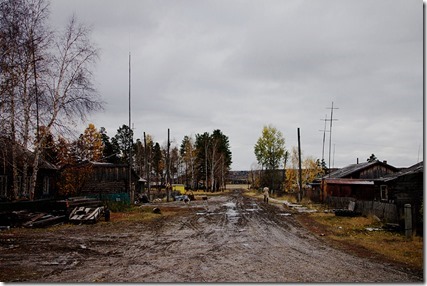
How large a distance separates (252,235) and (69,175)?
76.0 ft

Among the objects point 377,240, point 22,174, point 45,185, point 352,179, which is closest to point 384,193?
point 352,179

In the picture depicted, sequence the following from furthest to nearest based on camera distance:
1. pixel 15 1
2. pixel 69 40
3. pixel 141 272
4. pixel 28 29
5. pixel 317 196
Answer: pixel 317 196 → pixel 69 40 → pixel 28 29 → pixel 15 1 → pixel 141 272

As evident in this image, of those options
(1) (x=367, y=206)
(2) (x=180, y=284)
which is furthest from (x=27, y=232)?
(1) (x=367, y=206)

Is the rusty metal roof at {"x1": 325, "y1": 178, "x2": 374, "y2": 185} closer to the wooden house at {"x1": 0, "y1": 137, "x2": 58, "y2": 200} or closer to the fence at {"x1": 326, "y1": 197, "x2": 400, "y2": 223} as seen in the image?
Result: the fence at {"x1": 326, "y1": 197, "x2": 400, "y2": 223}

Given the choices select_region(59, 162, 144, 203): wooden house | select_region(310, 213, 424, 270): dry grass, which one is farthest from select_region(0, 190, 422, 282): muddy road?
select_region(59, 162, 144, 203): wooden house

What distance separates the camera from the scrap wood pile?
16641 millimetres

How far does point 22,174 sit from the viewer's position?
82.7 ft

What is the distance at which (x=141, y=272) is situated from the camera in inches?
338

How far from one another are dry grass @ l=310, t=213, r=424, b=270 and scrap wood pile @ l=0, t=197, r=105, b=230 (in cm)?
1144

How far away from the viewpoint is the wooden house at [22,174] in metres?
18.6

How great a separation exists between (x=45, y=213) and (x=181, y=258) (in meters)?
10.9

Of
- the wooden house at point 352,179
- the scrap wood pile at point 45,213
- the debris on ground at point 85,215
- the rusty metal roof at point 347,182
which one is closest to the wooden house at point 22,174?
the scrap wood pile at point 45,213

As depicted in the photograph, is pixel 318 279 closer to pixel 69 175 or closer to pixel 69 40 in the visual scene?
pixel 69 40

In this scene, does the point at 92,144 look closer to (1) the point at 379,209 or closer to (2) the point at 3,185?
(2) the point at 3,185
